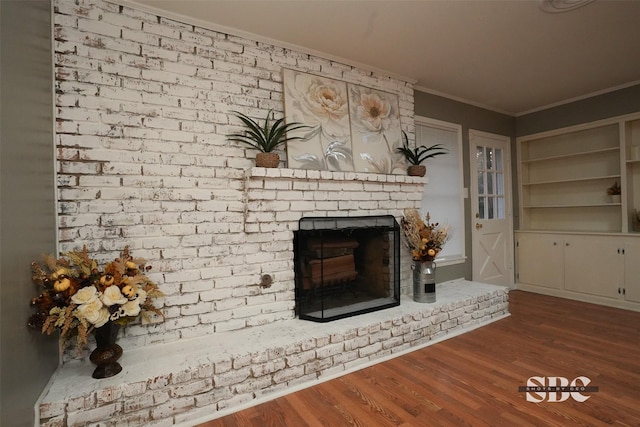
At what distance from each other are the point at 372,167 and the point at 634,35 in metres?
2.31

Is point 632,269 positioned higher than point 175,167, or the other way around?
point 175,167

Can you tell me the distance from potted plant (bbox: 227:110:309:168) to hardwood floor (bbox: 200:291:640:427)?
5.29 feet

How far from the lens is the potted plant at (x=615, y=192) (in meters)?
3.74

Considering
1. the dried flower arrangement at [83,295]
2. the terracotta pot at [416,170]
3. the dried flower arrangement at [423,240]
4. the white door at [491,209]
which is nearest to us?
the dried flower arrangement at [83,295]

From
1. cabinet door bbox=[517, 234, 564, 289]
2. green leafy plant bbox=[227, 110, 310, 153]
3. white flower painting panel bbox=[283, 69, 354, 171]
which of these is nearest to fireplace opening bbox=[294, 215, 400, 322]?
white flower painting panel bbox=[283, 69, 354, 171]

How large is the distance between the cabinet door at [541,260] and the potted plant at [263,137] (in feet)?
12.5

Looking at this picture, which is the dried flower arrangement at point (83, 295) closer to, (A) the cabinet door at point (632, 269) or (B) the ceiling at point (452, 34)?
(B) the ceiling at point (452, 34)

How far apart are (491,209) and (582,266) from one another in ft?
4.00

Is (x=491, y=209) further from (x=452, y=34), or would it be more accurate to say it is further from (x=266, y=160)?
(x=266, y=160)

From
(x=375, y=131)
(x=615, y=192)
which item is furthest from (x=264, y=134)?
(x=615, y=192)

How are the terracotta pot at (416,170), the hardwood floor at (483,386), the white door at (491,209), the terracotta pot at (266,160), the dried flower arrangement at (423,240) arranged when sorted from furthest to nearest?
the white door at (491,209) → the terracotta pot at (416,170) → the dried flower arrangement at (423,240) → the terracotta pot at (266,160) → the hardwood floor at (483,386)
